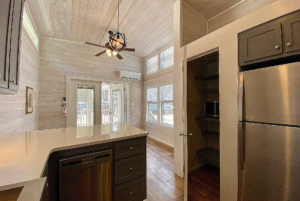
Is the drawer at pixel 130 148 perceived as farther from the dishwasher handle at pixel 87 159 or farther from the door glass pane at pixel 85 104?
the door glass pane at pixel 85 104

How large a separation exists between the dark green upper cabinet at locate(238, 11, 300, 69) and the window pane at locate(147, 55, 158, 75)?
11.4 ft

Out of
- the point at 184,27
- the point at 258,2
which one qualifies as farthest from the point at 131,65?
the point at 258,2

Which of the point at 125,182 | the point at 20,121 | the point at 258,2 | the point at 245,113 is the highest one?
the point at 258,2

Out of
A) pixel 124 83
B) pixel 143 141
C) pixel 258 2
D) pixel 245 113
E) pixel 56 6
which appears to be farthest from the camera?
pixel 124 83

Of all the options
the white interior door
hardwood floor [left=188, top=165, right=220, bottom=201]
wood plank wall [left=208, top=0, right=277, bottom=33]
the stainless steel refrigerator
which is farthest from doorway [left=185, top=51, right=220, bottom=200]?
the white interior door

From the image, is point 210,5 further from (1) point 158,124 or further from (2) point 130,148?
(1) point 158,124

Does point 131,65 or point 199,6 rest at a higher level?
point 199,6

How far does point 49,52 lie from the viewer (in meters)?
3.60

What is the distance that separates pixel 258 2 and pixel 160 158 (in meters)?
3.42

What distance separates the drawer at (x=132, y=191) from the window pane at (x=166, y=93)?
279 cm

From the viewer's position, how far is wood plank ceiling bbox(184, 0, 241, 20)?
86.9 inches

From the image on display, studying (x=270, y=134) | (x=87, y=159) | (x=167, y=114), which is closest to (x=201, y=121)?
(x=270, y=134)

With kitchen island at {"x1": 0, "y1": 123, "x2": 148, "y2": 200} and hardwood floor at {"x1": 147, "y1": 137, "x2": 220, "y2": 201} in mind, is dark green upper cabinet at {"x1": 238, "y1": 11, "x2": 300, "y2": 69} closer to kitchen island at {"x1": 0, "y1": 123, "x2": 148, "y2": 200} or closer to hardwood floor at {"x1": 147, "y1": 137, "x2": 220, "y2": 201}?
kitchen island at {"x1": 0, "y1": 123, "x2": 148, "y2": 200}

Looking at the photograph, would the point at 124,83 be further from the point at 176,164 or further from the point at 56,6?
the point at 176,164
